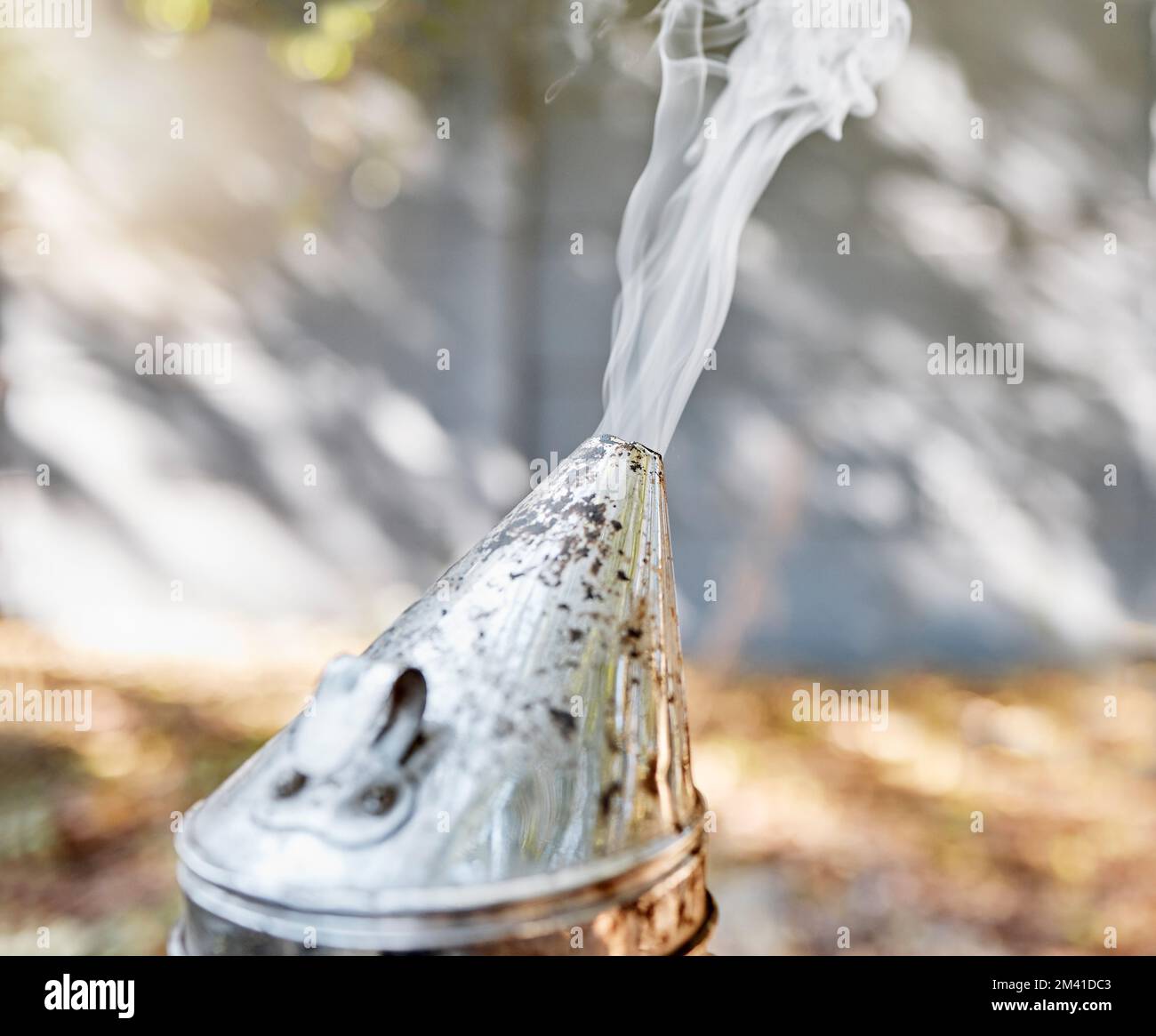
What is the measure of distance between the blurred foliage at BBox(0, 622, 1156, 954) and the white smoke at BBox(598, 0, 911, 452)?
190 cm

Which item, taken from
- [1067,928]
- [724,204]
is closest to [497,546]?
[724,204]

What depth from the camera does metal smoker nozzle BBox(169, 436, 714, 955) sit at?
2.50ft

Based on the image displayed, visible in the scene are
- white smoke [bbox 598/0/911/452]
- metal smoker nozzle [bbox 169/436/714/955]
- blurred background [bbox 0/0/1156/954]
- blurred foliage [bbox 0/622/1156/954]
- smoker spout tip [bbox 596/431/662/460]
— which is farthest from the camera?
blurred background [bbox 0/0/1156/954]

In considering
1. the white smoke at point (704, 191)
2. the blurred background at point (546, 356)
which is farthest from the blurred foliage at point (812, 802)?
the white smoke at point (704, 191)

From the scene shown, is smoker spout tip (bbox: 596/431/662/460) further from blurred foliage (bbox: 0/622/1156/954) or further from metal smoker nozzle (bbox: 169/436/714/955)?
blurred foliage (bbox: 0/622/1156/954)

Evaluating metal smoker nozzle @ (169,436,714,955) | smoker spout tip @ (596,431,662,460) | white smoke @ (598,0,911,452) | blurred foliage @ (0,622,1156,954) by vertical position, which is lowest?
blurred foliage @ (0,622,1156,954)

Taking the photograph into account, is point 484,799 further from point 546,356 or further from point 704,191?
point 546,356

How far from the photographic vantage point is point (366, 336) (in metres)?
4.04

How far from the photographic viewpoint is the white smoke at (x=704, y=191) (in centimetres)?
129

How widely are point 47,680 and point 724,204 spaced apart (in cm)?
346

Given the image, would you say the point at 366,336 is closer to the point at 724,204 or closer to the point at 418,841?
the point at 724,204

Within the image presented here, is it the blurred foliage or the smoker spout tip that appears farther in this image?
the blurred foliage

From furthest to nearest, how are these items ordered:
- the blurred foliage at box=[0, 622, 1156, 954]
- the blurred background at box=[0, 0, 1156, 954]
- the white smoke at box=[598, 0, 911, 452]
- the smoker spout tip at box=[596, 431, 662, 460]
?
the blurred background at box=[0, 0, 1156, 954], the blurred foliage at box=[0, 622, 1156, 954], the white smoke at box=[598, 0, 911, 452], the smoker spout tip at box=[596, 431, 662, 460]

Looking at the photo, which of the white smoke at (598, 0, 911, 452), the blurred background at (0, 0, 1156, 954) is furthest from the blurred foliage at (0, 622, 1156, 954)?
the white smoke at (598, 0, 911, 452)
